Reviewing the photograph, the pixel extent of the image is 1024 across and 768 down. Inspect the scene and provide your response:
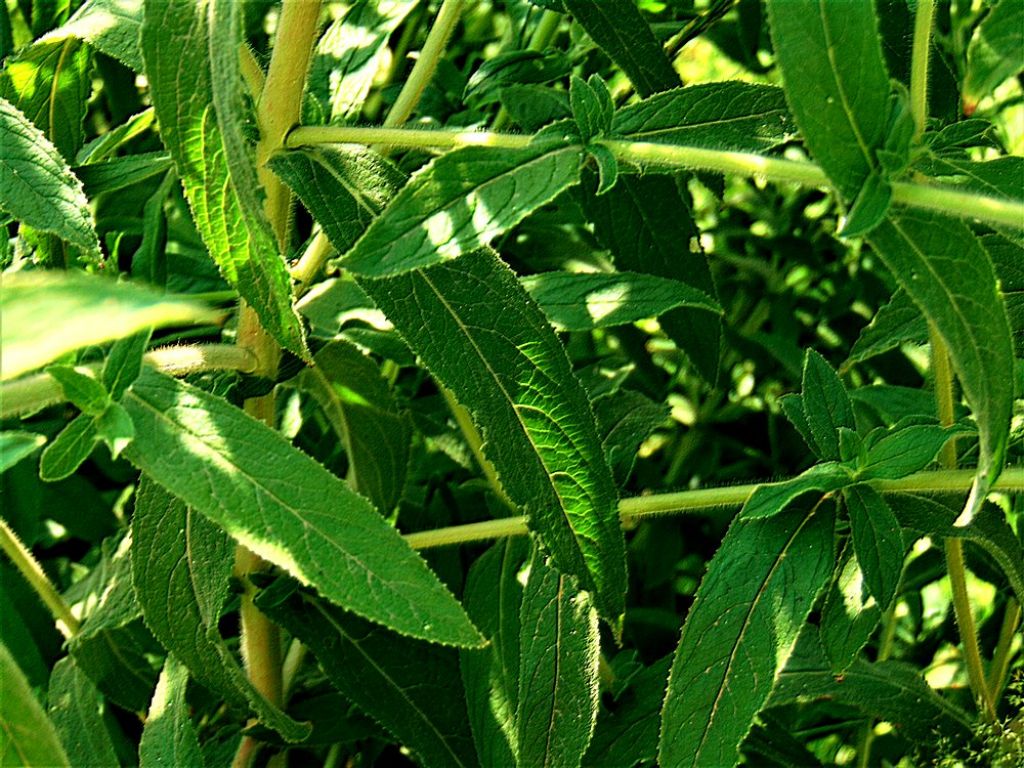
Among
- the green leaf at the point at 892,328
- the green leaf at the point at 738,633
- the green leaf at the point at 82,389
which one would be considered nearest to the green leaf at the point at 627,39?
the green leaf at the point at 892,328

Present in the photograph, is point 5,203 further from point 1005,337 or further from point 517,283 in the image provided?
point 1005,337

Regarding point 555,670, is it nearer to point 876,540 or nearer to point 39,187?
point 876,540

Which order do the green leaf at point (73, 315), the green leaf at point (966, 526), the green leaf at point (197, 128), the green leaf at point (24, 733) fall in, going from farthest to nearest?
the green leaf at point (966, 526) < the green leaf at point (197, 128) < the green leaf at point (24, 733) < the green leaf at point (73, 315)

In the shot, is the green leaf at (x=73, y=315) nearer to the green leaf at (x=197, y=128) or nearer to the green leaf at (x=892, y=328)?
the green leaf at (x=197, y=128)

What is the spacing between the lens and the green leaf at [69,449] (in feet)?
2.27

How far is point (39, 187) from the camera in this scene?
830mm

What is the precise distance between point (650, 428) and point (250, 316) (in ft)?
1.23

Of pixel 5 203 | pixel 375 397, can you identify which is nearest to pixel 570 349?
pixel 375 397

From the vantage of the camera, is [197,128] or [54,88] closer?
[197,128]

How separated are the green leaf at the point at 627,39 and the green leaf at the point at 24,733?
58 cm

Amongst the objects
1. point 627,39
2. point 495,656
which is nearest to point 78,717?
point 495,656

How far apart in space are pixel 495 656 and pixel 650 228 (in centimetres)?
35

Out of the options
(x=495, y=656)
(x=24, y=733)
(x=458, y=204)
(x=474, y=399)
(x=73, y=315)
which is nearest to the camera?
(x=73, y=315)

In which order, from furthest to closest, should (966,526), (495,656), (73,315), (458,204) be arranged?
(495,656), (966,526), (458,204), (73,315)
